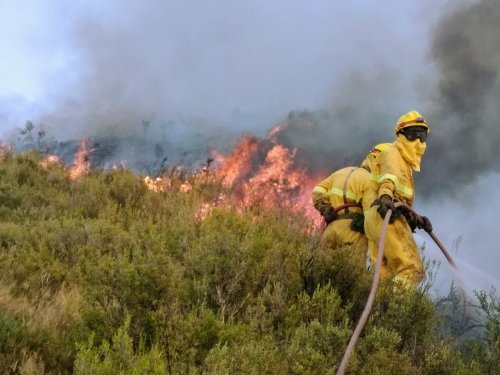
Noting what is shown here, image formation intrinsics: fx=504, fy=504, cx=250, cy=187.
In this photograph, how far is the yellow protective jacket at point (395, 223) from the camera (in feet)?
15.4

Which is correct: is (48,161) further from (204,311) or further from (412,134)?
(204,311)

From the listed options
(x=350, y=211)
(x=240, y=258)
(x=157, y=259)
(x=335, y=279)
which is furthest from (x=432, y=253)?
(x=157, y=259)

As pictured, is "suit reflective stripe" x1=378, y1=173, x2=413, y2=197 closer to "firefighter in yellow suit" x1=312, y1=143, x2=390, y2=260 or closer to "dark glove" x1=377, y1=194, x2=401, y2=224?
"dark glove" x1=377, y1=194, x2=401, y2=224

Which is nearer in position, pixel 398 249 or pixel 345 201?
pixel 398 249

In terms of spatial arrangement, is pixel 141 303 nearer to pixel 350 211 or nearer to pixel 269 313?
pixel 269 313

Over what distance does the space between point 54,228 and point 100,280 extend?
199 cm

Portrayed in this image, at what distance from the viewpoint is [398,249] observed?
473cm

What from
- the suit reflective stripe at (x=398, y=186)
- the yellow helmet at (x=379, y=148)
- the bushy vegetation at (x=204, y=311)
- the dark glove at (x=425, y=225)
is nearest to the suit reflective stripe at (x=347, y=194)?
the yellow helmet at (x=379, y=148)

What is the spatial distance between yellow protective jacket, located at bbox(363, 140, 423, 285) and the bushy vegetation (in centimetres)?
60

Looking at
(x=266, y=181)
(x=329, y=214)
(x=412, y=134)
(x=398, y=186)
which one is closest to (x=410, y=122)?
(x=412, y=134)

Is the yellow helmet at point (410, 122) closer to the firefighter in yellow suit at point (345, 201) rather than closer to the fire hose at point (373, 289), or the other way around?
the firefighter in yellow suit at point (345, 201)

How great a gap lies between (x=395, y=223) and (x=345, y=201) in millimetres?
827

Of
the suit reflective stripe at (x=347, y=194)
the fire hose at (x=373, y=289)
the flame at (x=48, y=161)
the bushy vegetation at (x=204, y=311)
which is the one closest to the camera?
the bushy vegetation at (x=204, y=311)

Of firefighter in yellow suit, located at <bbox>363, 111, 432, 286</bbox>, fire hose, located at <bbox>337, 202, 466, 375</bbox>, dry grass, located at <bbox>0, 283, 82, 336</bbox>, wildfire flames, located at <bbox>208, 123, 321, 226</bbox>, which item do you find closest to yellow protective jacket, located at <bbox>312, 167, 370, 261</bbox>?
Result: firefighter in yellow suit, located at <bbox>363, 111, 432, 286</bbox>
